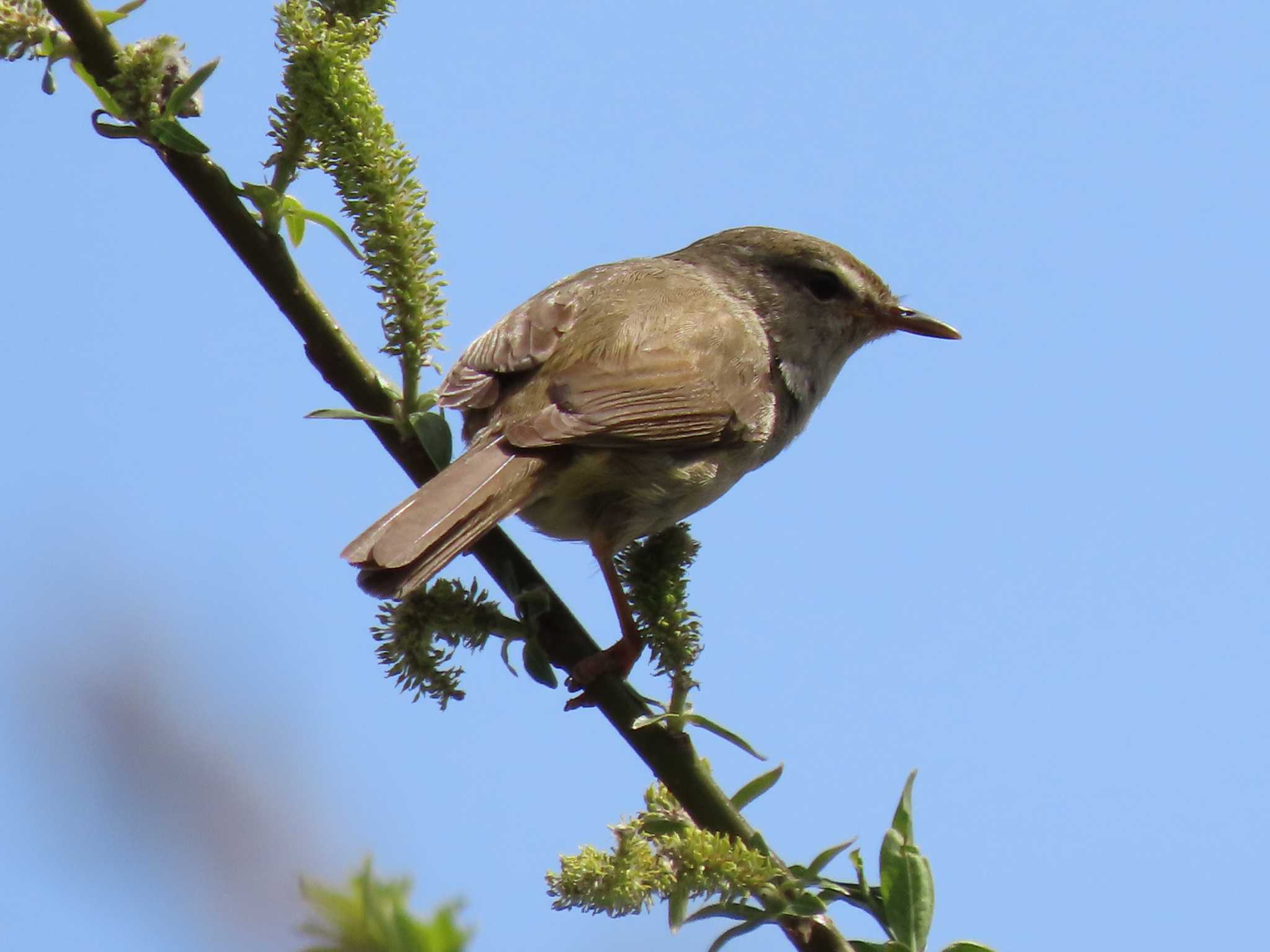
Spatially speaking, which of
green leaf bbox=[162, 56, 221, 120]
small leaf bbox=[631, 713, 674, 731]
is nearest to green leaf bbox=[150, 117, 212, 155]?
green leaf bbox=[162, 56, 221, 120]

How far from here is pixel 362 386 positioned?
226cm

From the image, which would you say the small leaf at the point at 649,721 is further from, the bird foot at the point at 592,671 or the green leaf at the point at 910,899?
the green leaf at the point at 910,899

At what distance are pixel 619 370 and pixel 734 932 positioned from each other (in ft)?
7.22

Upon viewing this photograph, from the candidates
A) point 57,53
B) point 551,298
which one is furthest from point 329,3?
point 551,298

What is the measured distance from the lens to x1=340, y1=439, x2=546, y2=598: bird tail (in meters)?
2.22

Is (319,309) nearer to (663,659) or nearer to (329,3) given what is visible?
(329,3)

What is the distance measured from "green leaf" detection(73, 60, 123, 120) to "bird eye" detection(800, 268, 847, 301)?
11.7ft


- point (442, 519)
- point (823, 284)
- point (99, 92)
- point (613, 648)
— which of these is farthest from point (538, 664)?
point (823, 284)

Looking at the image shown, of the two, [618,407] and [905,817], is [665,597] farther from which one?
[618,407]

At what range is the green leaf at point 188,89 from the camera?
1.88m

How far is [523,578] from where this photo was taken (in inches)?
100

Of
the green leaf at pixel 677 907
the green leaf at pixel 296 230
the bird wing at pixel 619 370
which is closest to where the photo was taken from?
the green leaf at pixel 677 907

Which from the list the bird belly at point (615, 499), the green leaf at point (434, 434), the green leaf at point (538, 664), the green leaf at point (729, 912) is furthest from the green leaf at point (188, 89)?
the bird belly at point (615, 499)

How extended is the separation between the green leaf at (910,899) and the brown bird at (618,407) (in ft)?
2.13
